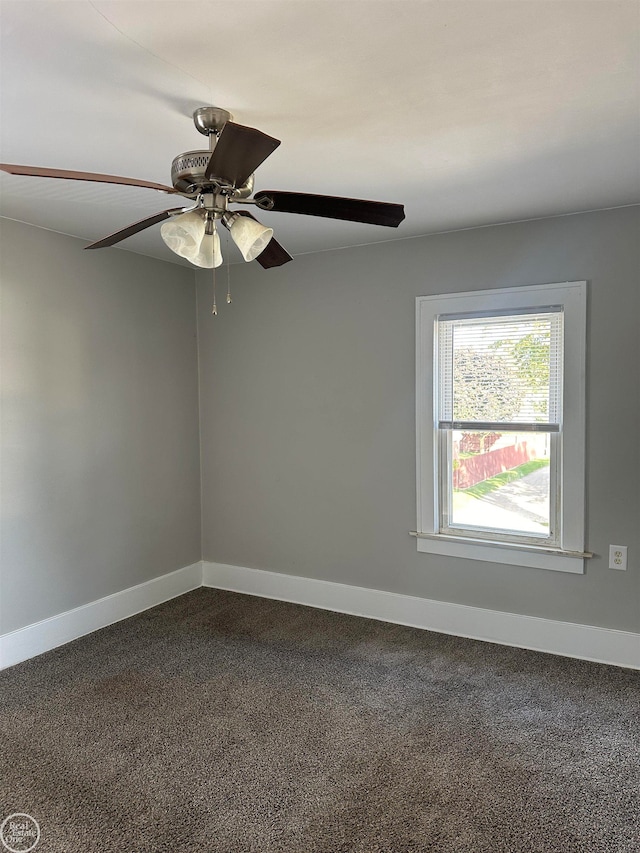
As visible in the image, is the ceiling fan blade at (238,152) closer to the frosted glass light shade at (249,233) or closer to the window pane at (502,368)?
the frosted glass light shade at (249,233)

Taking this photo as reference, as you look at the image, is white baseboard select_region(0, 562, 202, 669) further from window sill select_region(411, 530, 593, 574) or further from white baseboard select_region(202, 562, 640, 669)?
window sill select_region(411, 530, 593, 574)

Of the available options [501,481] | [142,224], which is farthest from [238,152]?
[501,481]

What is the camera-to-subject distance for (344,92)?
1.91m

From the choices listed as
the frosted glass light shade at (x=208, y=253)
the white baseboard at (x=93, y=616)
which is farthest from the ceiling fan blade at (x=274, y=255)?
the white baseboard at (x=93, y=616)

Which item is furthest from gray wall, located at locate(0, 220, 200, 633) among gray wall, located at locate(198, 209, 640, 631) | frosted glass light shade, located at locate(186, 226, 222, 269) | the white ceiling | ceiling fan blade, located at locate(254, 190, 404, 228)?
ceiling fan blade, located at locate(254, 190, 404, 228)

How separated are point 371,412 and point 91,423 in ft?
5.64

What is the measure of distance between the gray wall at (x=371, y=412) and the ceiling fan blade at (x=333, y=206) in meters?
1.75

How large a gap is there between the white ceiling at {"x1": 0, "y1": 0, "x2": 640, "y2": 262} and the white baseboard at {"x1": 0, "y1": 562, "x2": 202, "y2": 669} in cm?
228

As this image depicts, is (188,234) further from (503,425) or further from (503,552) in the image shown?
(503,552)

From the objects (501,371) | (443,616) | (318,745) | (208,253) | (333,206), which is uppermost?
(333,206)

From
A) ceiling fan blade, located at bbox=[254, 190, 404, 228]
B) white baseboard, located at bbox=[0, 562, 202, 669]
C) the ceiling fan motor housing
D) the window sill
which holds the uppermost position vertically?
the ceiling fan motor housing

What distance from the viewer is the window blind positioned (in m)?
3.30
